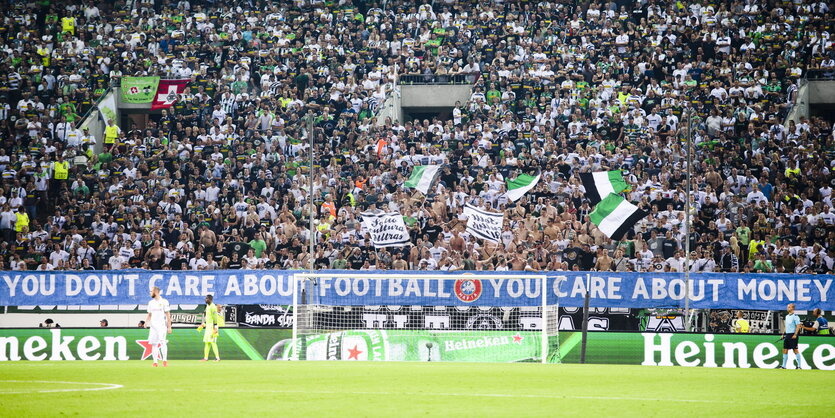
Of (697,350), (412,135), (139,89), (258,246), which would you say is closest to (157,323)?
(258,246)

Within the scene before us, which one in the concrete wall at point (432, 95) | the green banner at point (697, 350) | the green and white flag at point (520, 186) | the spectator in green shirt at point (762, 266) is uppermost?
the concrete wall at point (432, 95)

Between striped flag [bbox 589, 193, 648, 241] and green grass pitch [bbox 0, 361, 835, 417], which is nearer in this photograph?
green grass pitch [bbox 0, 361, 835, 417]

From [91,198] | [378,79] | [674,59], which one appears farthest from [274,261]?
[674,59]

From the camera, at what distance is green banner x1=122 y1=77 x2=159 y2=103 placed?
135 feet

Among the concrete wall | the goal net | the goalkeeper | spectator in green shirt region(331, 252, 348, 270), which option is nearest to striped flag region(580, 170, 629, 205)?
the goal net

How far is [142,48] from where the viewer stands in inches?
1651

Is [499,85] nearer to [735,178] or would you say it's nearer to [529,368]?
[735,178]

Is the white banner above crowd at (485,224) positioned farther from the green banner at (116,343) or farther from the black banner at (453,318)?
the green banner at (116,343)

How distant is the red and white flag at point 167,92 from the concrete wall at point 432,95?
8.28 metres

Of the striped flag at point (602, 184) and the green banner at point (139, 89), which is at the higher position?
the green banner at point (139, 89)

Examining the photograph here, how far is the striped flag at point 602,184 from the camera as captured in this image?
31.1 metres

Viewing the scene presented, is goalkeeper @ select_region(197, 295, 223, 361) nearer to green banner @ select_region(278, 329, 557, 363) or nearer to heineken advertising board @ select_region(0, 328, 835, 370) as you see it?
heineken advertising board @ select_region(0, 328, 835, 370)

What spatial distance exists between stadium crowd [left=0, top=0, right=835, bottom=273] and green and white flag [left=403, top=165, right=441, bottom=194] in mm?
271

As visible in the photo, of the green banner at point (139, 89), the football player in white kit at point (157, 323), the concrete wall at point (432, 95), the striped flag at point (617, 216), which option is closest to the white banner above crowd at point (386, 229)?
the striped flag at point (617, 216)
